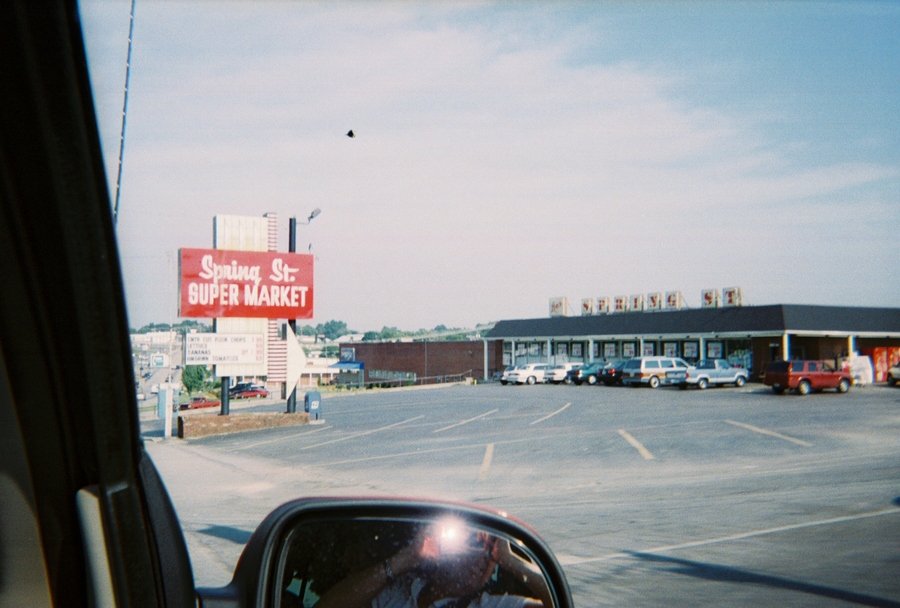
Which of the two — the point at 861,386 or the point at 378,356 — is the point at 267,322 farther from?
the point at 378,356

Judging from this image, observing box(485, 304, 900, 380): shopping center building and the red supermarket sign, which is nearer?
the red supermarket sign

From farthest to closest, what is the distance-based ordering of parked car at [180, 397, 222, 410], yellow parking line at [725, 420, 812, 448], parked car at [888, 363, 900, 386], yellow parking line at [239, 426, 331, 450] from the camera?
parked car at [888, 363, 900, 386] → parked car at [180, 397, 222, 410] → yellow parking line at [239, 426, 331, 450] → yellow parking line at [725, 420, 812, 448]

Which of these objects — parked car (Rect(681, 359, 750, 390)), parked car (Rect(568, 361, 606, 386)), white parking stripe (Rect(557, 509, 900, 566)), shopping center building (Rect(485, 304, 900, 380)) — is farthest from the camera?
parked car (Rect(568, 361, 606, 386))

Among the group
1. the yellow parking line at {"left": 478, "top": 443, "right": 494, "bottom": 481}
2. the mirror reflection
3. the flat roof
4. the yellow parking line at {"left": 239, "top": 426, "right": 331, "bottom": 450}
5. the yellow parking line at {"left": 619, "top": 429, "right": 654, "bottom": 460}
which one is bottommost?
the yellow parking line at {"left": 239, "top": 426, "right": 331, "bottom": 450}

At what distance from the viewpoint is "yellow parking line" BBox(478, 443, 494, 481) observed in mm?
14178

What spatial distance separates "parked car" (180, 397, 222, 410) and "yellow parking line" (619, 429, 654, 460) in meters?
15.6

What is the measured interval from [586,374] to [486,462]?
3346 cm

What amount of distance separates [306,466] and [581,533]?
817 centimetres

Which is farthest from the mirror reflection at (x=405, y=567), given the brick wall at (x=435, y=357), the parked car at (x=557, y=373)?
the brick wall at (x=435, y=357)

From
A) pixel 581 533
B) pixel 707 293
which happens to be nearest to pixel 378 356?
pixel 707 293

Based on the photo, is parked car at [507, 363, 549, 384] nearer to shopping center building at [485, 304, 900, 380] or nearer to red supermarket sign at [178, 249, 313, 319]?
shopping center building at [485, 304, 900, 380]

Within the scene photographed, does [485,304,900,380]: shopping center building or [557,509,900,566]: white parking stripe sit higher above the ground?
[485,304,900,380]: shopping center building

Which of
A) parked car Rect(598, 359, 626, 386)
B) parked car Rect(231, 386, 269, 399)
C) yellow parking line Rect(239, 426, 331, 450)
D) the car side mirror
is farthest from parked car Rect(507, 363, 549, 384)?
the car side mirror

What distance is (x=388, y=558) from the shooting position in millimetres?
1885
